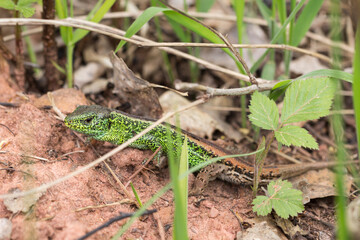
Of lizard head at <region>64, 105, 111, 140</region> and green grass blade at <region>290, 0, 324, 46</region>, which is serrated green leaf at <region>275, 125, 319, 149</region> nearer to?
green grass blade at <region>290, 0, 324, 46</region>

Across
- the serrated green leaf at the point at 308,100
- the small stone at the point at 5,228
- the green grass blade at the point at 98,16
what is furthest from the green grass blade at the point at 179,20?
the small stone at the point at 5,228

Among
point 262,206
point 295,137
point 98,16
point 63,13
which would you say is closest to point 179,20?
point 98,16

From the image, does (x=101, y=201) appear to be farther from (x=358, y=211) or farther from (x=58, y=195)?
(x=358, y=211)

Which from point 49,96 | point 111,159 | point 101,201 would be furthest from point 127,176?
point 49,96

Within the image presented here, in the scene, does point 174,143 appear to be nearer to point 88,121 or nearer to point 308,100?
point 88,121

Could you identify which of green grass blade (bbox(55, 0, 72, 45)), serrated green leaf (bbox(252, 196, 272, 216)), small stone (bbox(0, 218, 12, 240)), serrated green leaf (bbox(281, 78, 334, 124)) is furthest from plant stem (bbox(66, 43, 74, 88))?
serrated green leaf (bbox(252, 196, 272, 216))
